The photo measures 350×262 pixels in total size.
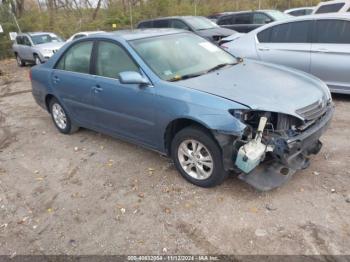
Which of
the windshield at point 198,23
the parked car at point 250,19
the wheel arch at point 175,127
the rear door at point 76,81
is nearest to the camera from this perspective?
the wheel arch at point 175,127

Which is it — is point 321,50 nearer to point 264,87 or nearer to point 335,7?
point 264,87

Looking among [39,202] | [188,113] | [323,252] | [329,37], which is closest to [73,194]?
[39,202]

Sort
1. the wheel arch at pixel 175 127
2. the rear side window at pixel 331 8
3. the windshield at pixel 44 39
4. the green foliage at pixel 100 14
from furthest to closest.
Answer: the green foliage at pixel 100 14
the windshield at pixel 44 39
the rear side window at pixel 331 8
the wheel arch at pixel 175 127

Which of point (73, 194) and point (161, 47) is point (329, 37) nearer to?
point (161, 47)

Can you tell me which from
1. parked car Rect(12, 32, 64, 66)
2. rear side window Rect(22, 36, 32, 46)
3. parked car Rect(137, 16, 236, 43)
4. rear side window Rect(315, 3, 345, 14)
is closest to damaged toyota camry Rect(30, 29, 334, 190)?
rear side window Rect(315, 3, 345, 14)

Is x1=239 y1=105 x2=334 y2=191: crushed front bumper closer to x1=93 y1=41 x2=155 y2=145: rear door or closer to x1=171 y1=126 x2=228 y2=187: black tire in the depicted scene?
x1=171 y1=126 x2=228 y2=187: black tire

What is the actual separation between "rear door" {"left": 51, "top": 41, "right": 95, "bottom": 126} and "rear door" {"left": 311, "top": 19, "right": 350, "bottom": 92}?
13.0 feet

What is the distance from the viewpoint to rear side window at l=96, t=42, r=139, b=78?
14.2 ft

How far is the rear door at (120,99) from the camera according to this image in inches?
164

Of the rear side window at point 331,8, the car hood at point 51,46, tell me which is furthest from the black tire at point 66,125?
the car hood at point 51,46

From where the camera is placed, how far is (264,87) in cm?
378

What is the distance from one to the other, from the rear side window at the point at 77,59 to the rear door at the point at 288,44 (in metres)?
3.66

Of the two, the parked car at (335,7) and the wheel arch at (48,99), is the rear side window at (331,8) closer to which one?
the parked car at (335,7)

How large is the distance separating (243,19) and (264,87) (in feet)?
37.1
